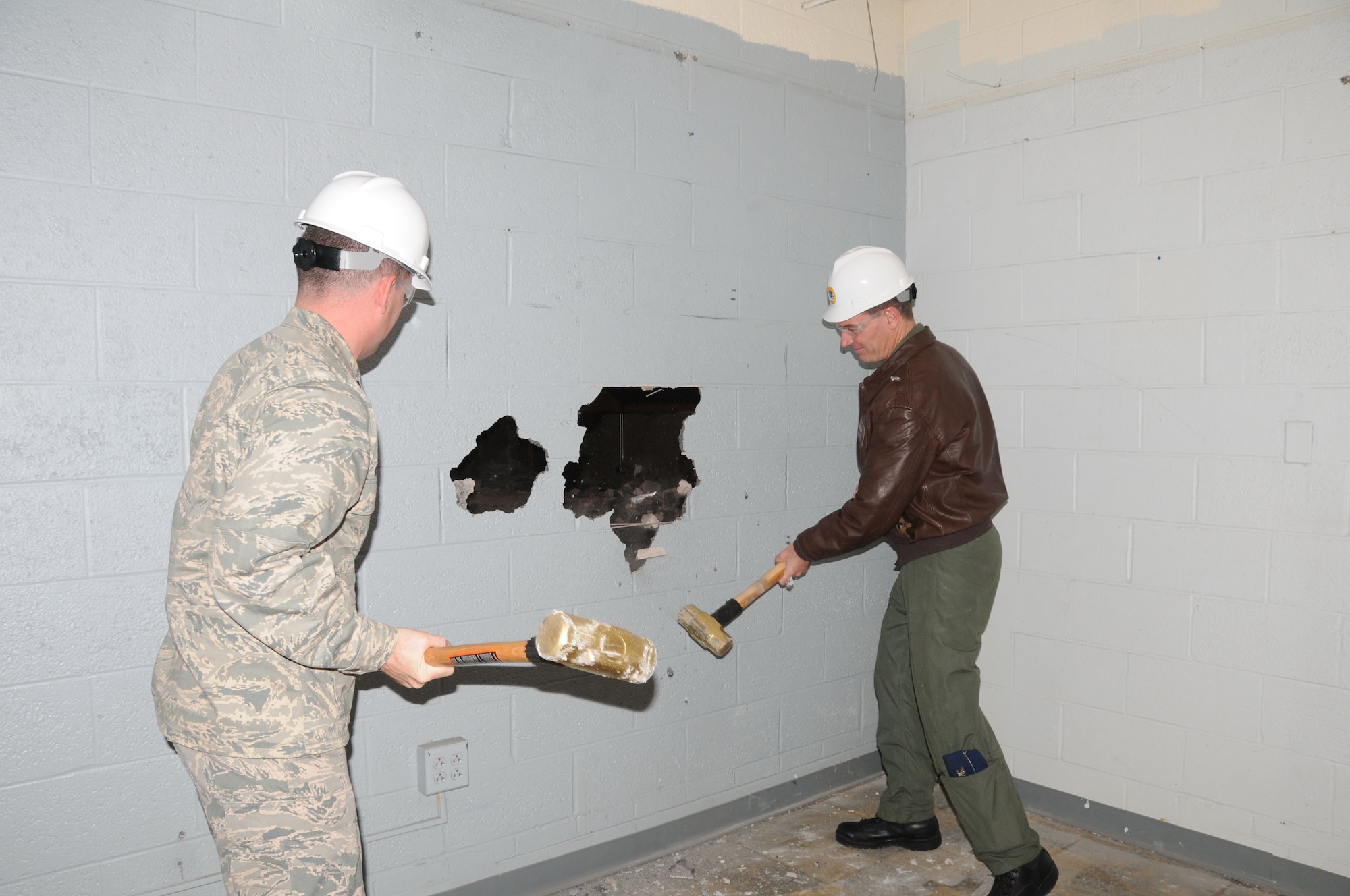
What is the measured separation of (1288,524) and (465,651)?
2505 mm

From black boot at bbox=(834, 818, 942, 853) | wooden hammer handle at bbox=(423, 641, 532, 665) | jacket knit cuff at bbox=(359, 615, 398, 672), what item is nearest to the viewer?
jacket knit cuff at bbox=(359, 615, 398, 672)

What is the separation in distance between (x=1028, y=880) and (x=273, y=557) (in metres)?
2.36

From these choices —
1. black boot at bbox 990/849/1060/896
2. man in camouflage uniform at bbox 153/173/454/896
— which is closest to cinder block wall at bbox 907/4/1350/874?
black boot at bbox 990/849/1060/896

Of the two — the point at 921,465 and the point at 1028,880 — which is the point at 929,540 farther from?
the point at 1028,880

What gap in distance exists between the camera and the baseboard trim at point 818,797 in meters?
2.79

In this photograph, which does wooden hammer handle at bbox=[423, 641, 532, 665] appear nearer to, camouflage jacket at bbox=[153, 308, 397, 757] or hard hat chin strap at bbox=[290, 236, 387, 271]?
camouflage jacket at bbox=[153, 308, 397, 757]

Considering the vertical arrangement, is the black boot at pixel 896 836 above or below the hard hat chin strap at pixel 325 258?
below

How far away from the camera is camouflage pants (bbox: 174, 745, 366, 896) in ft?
5.54

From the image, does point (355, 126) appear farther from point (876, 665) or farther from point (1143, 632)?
point (1143, 632)

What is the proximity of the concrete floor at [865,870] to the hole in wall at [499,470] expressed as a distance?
1.24m

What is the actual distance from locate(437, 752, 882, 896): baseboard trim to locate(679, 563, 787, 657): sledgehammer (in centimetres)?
64

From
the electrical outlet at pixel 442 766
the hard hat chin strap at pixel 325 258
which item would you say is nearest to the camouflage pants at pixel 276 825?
the electrical outlet at pixel 442 766

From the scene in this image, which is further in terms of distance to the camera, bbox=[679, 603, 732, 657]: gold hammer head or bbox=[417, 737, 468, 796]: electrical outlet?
bbox=[679, 603, 732, 657]: gold hammer head

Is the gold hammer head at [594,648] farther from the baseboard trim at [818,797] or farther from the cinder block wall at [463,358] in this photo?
the baseboard trim at [818,797]
